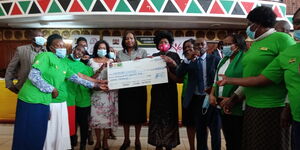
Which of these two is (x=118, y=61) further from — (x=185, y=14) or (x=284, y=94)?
(x=185, y=14)

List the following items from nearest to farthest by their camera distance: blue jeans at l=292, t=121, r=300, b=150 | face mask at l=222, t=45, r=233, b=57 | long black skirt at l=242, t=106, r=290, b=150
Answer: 1. blue jeans at l=292, t=121, r=300, b=150
2. long black skirt at l=242, t=106, r=290, b=150
3. face mask at l=222, t=45, r=233, b=57

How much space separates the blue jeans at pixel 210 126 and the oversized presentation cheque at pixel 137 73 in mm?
642

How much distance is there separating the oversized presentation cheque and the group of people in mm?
111

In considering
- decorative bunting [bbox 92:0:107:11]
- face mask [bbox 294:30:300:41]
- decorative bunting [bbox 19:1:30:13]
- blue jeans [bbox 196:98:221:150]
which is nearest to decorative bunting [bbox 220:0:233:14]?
decorative bunting [bbox 92:0:107:11]

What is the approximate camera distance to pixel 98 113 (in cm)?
394

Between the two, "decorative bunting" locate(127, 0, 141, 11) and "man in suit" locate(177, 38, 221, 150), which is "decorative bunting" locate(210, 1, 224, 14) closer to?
"decorative bunting" locate(127, 0, 141, 11)

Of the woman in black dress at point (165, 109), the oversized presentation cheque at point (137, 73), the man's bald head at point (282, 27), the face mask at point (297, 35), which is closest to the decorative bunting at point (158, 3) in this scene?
the woman in black dress at point (165, 109)

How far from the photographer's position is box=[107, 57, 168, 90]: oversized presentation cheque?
11.7 feet

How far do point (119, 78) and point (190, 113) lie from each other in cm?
105

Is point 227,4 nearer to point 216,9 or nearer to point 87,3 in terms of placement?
point 216,9

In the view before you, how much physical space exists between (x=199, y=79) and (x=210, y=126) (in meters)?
0.57

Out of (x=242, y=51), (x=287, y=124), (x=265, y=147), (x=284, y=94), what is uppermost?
(x=242, y=51)

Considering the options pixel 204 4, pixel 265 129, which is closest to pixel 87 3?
pixel 204 4

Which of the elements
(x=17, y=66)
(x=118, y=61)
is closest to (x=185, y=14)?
(x=118, y=61)
